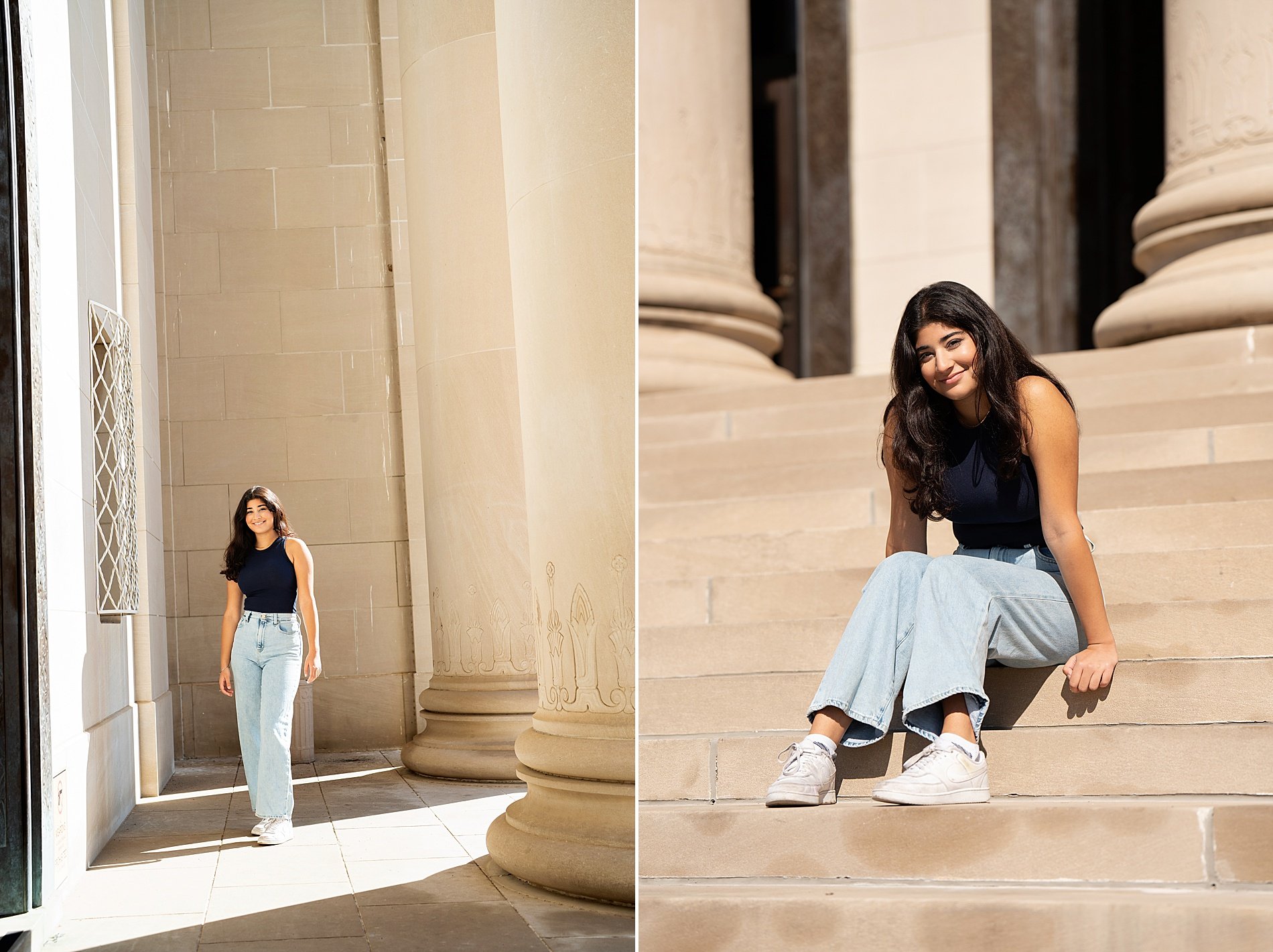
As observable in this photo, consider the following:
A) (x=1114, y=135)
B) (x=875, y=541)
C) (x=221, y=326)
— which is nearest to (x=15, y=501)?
(x=221, y=326)

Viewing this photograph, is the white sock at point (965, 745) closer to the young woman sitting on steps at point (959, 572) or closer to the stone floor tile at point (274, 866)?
the young woman sitting on steps at point (959, 572)

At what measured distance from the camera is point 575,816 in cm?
465

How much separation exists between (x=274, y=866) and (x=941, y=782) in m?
1.92

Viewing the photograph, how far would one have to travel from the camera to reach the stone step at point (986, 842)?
3.64 m

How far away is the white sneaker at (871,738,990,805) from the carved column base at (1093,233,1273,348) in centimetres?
516

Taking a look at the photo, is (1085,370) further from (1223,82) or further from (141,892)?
(141,892)

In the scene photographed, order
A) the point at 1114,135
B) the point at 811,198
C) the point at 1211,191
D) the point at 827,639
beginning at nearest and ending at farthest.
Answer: the point at 827,639, the point at 1211,191, the point at 811,198, the point at 1114,135

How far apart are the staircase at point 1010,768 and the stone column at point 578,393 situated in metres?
0.31

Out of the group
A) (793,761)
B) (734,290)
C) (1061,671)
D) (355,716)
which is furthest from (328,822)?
(734,290)

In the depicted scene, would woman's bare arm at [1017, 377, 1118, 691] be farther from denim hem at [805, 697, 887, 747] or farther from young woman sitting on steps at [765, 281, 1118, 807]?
denim hem at [805, 697, 887, 747]

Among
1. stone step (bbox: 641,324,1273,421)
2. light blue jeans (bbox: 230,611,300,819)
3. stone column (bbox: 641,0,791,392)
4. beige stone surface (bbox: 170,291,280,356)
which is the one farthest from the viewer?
stone column (bbox: 641,0,791,392)

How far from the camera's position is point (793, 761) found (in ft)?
13.0

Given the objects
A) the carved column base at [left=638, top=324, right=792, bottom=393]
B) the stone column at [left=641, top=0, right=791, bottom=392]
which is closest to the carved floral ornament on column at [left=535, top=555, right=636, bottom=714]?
the carved column base at [left=638, top=324, right=792, bottom=393]

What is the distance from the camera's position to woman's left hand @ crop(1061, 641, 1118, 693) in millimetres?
4043
